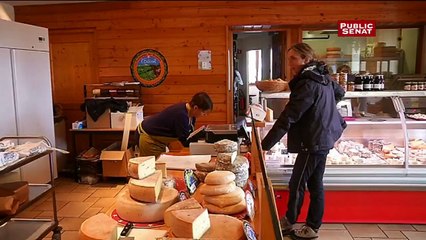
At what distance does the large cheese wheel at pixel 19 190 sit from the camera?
267cm

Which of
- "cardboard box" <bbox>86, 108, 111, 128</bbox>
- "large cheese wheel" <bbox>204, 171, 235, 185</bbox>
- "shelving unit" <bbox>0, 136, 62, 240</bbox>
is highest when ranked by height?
"large cheese wheel" <bbox>204, 171, 235, 185</bbox>

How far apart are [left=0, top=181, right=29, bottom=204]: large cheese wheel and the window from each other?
21.4ft

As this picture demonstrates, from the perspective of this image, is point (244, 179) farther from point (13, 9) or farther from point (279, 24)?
point (13, 9)

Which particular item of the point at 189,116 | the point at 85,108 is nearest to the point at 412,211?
the point at 189,116

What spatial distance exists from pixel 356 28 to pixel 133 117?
127 inches

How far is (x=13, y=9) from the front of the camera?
216 inches

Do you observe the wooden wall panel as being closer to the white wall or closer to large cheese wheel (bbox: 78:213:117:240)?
the white wall

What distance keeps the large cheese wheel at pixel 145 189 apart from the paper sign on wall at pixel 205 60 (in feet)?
12.7

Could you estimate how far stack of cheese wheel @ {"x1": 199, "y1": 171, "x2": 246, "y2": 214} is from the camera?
1598 mm

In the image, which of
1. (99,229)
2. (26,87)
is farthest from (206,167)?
(26,87)

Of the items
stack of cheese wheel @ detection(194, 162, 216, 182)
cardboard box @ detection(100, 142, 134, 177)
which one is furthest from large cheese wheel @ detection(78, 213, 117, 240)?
cardboard box @ detection(100, 142, 134, 177)

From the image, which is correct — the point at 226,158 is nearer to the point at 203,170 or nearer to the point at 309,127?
the point at 203,170

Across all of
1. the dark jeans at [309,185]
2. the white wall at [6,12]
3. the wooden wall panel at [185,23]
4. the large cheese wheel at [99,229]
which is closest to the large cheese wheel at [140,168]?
the large cheese wheel at [99,229]

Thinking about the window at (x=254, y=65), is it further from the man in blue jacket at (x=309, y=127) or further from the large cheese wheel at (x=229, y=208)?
the large cheese wheel at (x=229, y=208)
